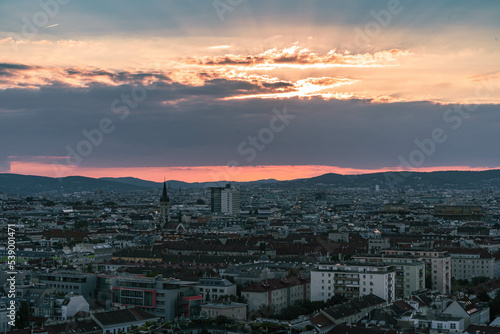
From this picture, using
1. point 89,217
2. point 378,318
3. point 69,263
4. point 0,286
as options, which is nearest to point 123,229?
point 89,217

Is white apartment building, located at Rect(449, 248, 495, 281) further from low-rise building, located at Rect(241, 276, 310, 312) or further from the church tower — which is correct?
the church tower

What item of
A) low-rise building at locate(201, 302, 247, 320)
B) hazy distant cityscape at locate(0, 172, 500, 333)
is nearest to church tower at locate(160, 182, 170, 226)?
hazy distant cityscape at locate(0, 172, 500, 333)

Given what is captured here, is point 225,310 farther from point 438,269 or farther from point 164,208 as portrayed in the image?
point 164,208

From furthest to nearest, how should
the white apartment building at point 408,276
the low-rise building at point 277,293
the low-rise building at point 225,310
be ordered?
the white apartment building at point 408,276, the low-rise building at point 277,293, the low-rise building at point 225,310

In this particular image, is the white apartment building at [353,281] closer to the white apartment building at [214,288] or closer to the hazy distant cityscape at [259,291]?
the hazy distant cityscape at [259,291]

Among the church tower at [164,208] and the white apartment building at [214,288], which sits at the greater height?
the church tower at [164,208]

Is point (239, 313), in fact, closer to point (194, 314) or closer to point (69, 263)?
point (194, 314)

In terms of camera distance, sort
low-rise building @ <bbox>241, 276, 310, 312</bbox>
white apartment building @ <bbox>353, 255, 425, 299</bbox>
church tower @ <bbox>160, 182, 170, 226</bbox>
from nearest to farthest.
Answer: low-rise building @ <bbox>241, 276, 310, 312</bbox> → white apartment building @ <bbox>353, 255, 425, 299</bbox> → church tower @ <bbox>160, 182, 170, 226</bbox>

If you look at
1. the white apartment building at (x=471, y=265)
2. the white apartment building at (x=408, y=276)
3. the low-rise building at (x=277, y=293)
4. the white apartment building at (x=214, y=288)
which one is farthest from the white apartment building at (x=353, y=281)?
the white apartment building at (x=471, y=265)

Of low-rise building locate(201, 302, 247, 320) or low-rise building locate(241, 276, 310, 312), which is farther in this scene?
low-rise building locate(241, 276, 310, 312)
